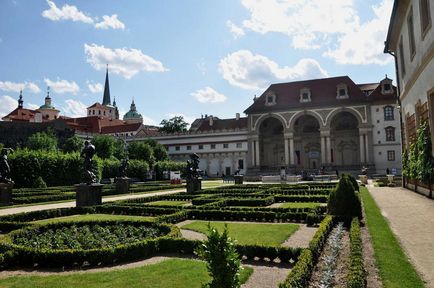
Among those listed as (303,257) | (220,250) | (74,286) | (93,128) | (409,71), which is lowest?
(74,286)

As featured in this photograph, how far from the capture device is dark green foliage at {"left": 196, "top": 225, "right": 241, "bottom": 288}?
12.4 feet

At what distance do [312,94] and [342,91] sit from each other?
14.6ft

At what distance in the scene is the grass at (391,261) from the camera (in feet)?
18.7

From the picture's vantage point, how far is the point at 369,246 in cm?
842

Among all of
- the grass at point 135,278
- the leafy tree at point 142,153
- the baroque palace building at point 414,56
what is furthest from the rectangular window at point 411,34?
the leafy tree at point 142,153

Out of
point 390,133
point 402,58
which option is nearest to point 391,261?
point 402,58

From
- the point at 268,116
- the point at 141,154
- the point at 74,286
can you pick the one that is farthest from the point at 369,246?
the point at 141,154

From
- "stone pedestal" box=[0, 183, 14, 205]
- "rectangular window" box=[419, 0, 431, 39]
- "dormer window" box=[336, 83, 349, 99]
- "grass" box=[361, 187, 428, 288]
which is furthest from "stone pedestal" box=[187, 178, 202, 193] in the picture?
"dormer window" box=[336, 83, 349, 99]

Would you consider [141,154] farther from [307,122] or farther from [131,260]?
[131,260]

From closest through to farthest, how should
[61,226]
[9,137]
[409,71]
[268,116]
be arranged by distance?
[61,226], [409,71], [268,116], [9,137]

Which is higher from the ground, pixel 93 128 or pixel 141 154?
pixel 93 128

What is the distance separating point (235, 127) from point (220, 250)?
69.5 m

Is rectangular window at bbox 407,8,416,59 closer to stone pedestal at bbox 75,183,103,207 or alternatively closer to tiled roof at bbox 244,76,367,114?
stone pedestal at bbox 75,183,103,207

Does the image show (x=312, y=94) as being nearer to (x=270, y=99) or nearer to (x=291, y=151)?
(x=270, y=99)
